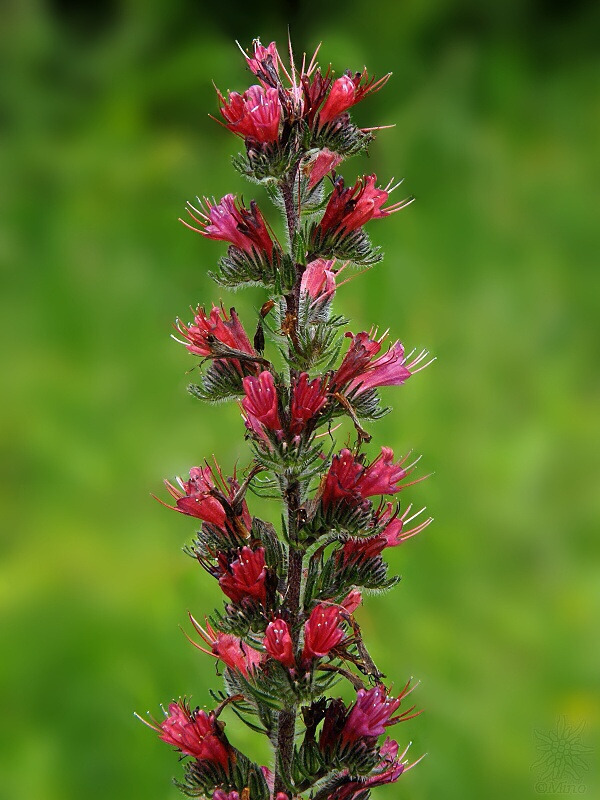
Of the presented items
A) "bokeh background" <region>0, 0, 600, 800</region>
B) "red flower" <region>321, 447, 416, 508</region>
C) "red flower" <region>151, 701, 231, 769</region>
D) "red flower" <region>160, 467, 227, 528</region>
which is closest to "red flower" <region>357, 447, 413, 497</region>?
"red flower" <region>321, 447, 416, 508</region>

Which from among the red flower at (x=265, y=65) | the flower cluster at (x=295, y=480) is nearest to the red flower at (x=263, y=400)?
the flower cluster at (x=295, y=480)

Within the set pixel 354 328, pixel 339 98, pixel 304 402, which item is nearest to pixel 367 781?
pixel 304 402

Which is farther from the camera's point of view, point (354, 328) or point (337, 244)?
point (354, 328)

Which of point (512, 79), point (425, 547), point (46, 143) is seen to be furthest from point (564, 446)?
point (46, 143)

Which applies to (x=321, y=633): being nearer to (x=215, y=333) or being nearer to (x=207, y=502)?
(x=207, y=502)

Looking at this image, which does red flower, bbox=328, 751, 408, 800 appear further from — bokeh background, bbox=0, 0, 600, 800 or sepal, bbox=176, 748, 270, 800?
bokeh background, bbox=0, 0, 600, 800

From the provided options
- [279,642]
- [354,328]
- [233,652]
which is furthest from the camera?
[354,328]
